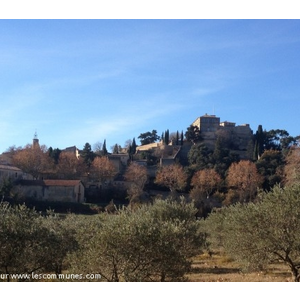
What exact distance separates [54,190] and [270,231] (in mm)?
44874

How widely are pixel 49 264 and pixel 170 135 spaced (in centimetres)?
7900

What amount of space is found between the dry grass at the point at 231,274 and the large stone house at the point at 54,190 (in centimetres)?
3309

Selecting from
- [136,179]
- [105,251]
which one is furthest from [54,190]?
[105,251]

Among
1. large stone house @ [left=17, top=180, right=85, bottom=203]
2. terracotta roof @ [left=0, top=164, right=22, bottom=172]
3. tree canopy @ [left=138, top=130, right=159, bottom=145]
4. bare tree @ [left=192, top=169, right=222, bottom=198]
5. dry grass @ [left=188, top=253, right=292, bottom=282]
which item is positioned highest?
tree canopy @ [left=138, top=130, right=159, bottom=145]

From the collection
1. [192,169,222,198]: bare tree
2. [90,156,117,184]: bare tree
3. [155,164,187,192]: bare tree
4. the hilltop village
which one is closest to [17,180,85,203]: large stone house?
the hilltop village

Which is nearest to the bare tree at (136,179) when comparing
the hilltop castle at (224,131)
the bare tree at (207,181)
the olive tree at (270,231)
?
the bare tree at (207,181)

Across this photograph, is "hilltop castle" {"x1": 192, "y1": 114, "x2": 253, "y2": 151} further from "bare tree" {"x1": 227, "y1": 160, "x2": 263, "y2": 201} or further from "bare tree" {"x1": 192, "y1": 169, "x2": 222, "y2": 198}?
"bare tree" {"x1": 192, "y1": 169, "x2": 222, "y2": 198}

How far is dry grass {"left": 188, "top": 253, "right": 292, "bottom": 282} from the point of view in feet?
46.6

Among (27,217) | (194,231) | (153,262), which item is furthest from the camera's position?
(194,231)

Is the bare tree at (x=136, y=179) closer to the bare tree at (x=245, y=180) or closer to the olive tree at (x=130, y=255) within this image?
the bare tree at (x=245, y=180)

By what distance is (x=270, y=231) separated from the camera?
12656mm
